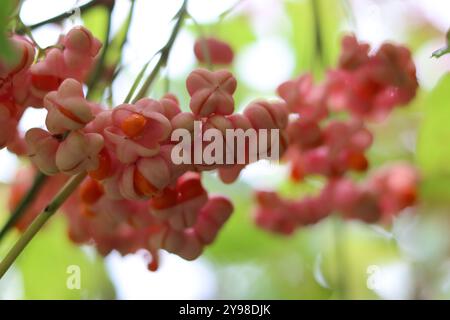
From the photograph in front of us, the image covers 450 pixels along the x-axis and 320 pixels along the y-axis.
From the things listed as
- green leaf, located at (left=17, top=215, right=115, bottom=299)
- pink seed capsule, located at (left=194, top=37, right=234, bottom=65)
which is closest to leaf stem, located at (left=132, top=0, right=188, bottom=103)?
pink seed capsule, located at (left=194, top=37, right=234, bottom=65)

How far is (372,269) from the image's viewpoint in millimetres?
1466

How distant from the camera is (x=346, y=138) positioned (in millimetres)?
1090

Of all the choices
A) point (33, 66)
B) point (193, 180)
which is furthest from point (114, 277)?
point (33, 66)

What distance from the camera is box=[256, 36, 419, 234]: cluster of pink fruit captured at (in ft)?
3.33

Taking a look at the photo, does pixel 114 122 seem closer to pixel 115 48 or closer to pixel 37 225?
pixel 37 225

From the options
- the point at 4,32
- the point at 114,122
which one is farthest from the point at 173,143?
the point at 4,32

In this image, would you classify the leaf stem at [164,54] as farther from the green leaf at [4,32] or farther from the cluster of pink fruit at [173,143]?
the green leaf at [4,32]

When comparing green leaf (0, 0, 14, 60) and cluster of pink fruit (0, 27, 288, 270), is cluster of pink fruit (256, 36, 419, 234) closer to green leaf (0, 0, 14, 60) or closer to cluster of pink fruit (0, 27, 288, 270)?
cluster of pink fruit (0, 27, 288, 270)

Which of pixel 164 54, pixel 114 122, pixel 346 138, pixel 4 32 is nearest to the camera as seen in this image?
pixel 4 32

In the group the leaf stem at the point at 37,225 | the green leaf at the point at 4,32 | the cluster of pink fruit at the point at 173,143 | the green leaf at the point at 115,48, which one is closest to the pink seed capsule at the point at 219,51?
the cluster of pink fruit at the point at 173,143

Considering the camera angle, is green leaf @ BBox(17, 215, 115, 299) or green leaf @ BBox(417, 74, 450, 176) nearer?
green leaf @ BBox(417, 74, 450, 176)

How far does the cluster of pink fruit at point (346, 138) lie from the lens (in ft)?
3.33

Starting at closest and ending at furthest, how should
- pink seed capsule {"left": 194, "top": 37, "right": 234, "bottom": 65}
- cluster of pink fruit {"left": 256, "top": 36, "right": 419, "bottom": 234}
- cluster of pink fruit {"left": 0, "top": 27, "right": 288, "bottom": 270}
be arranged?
cluster of pink fruit {"left": 0, "top": 27, "right": 288, "bottom": 270} → cluster of pink fruit {"left": 256, "top": 36, "right": 419, "bottom": 234} → pink seed capsule {"left": 194, "top": 37, "right": 234, "bottom": 65}

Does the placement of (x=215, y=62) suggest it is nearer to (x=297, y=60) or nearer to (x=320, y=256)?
(x=297, y=60)
